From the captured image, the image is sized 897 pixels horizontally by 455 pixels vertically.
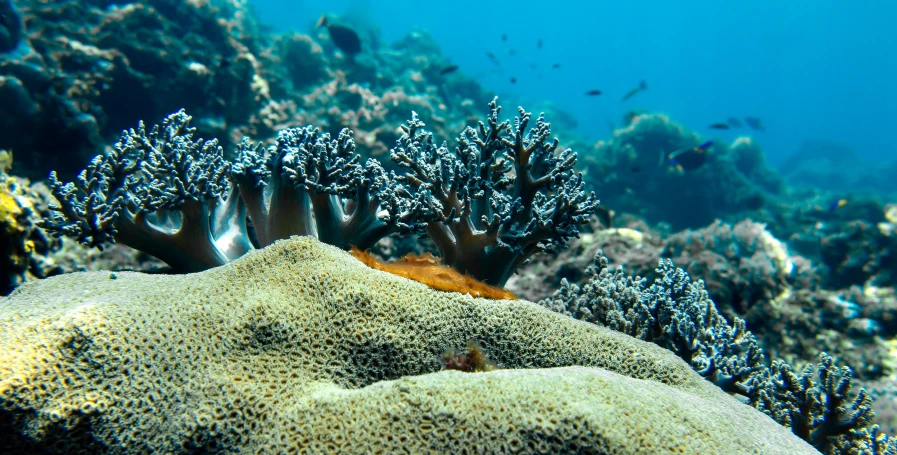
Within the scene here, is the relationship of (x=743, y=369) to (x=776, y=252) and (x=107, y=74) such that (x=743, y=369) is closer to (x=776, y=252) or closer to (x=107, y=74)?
(x=776, y=252)

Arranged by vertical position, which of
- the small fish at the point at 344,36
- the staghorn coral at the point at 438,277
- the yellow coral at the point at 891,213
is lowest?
the staghorn coral at the point at 438,277

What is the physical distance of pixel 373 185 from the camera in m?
3.44

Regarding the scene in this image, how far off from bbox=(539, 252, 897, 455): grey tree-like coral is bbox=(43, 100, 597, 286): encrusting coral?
0.81 m

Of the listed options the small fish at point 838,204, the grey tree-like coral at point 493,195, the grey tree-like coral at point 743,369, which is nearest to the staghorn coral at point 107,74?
the grey tree-like coral at point 493,195

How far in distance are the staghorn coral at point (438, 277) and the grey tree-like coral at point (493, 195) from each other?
52cm

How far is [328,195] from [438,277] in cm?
132

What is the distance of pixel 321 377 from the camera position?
1.99 m

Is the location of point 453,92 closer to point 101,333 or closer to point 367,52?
point 367,52

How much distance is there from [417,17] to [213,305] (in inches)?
5064

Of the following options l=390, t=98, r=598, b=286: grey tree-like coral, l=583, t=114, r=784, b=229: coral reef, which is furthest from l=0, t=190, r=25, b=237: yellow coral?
l=583, t=114, r=784, b=229: coral reef

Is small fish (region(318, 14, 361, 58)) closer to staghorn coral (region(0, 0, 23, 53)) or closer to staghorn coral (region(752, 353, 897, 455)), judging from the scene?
staghorn coral (region(0, 0, 23, 53))

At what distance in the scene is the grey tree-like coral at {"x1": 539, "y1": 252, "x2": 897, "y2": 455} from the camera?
304cm

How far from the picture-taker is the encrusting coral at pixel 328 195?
9.93ft

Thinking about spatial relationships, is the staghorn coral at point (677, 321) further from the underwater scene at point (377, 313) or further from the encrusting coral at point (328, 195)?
the encrusting coral at point (328, 195)
